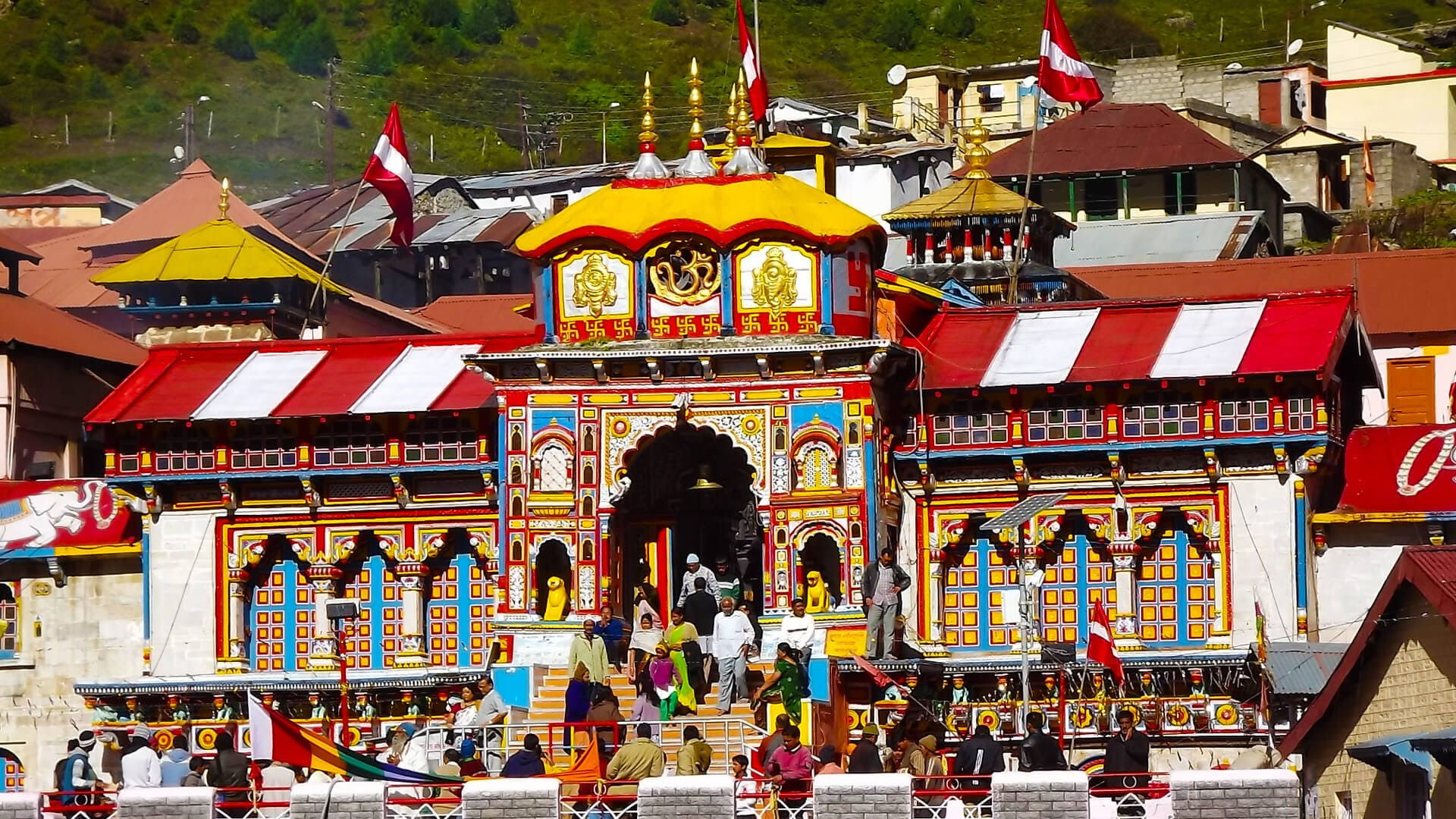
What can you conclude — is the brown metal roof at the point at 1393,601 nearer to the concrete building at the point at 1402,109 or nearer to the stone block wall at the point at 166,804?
the stone block wall at the point at 166,804

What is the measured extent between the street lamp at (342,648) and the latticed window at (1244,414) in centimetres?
1297

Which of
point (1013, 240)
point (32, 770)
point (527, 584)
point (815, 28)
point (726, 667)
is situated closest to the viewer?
point (726, 667)

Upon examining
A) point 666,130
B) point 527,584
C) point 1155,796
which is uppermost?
point 666,130

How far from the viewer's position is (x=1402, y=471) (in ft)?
152

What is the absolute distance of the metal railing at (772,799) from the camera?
107 feet

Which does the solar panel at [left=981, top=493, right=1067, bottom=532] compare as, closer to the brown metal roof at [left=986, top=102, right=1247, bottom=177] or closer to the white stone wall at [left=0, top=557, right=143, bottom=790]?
the white stone wall at [left=0, top=557, right=143, bottom=790]

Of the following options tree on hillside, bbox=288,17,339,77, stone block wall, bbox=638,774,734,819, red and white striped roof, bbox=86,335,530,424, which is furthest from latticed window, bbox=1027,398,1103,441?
tree on hillside, bbox=288,17,339,77

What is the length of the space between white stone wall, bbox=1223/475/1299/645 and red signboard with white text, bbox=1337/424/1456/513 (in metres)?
1.26

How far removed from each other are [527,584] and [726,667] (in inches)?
167

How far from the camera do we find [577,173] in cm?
9631

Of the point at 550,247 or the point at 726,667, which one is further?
the point at 550,247

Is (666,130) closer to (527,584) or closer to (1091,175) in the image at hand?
(1091,175)

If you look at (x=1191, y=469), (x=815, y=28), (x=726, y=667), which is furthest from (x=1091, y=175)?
(x=815, y=28)

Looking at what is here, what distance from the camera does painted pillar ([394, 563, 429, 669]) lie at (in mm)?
48656
